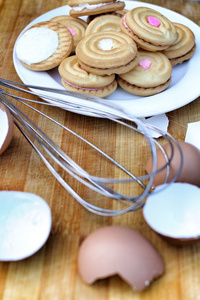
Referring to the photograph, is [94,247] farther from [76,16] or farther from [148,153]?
[76,16]

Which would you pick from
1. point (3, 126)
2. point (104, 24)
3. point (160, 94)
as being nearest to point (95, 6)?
point (104, 24)

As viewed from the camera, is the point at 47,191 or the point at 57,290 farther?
the point at 47,191

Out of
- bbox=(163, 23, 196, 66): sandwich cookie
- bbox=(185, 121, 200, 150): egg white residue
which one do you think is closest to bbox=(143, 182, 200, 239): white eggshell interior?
bbox=(185, 121, 200, 150): egg white residue

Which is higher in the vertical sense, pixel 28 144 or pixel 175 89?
pixel 175 89

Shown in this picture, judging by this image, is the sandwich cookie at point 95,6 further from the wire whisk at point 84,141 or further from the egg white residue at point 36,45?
the wire whisk at point 84,141

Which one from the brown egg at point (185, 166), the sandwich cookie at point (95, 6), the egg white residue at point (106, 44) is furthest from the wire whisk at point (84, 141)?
the sandwich cookie at point (95, 6)

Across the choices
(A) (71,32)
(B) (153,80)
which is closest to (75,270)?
(B) (153,80)

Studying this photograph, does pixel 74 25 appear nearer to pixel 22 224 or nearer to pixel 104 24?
pixel 104 24
